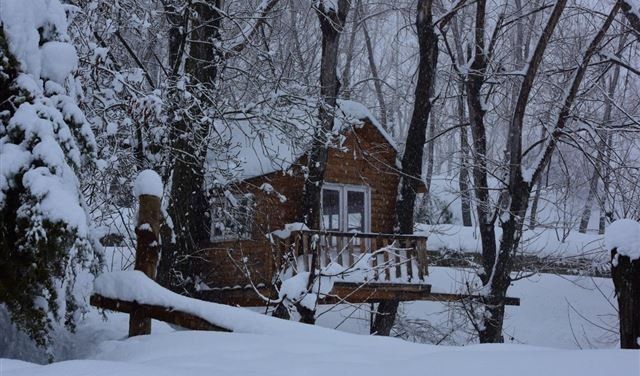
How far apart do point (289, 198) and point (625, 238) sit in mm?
12696

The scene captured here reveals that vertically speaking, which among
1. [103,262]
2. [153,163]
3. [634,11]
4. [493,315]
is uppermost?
[634,11]

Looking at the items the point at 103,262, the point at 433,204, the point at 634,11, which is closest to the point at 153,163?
the point at 103,262

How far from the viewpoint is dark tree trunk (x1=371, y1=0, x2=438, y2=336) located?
14.9m

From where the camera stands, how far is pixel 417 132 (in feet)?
51.3

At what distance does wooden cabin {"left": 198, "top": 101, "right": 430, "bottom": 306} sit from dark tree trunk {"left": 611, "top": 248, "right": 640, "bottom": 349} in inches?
300

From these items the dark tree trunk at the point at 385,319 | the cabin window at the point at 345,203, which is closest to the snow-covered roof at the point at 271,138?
the cabin window at the point at 345,203

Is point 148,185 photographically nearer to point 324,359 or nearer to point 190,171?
point 324,359

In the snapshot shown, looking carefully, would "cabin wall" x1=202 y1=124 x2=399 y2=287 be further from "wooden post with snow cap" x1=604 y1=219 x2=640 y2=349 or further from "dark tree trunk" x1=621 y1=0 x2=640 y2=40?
"wooden post with snow cap" x1=604 y1=219 x2=640 y2=349

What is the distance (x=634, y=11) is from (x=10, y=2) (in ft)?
32.8

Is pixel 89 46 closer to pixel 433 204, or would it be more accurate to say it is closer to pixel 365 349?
pixel 365 349

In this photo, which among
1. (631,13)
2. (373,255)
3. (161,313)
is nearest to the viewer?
(161,313)

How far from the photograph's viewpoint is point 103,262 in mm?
6504

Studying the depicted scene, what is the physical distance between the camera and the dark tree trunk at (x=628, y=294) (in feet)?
15.5

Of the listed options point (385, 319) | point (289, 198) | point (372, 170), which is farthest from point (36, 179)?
point (372, 170)
